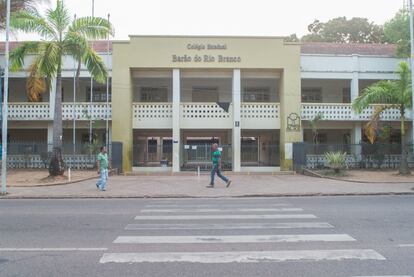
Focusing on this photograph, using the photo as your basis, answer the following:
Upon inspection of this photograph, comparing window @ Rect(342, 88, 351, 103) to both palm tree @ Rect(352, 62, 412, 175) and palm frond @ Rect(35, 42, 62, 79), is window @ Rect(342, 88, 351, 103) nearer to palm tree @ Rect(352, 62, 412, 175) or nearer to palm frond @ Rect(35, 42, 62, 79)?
palm tree @ Rect(352, 62, 412, 175)

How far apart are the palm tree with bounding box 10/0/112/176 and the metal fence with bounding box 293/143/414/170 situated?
42.4 ft

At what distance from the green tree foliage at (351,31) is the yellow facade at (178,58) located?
21.6 meters

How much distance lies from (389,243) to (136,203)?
7850mm

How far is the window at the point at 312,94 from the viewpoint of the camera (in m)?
31.6

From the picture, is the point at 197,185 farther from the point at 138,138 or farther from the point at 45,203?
the point at 138,138

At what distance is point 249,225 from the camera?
896cm

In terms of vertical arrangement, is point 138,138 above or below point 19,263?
above

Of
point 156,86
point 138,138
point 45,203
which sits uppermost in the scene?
point 156,86

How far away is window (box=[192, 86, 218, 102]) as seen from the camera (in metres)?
31.0

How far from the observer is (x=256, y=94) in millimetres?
31516

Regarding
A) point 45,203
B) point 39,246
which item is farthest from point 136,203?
point 39,246

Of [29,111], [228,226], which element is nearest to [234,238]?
[228,226]

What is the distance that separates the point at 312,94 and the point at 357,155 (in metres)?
6.36

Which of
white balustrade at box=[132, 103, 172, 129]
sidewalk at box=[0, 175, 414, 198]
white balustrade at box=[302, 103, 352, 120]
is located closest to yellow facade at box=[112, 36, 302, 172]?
white balustrade at box=[132, 103, 172, 129]
